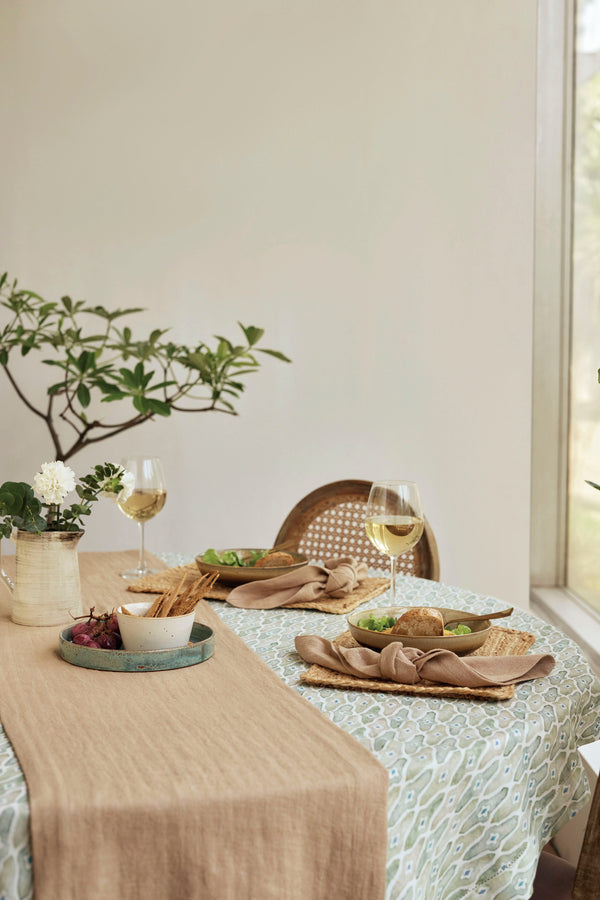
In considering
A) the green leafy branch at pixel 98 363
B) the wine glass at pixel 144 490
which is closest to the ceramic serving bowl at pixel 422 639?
the wine glass at pixel 144 490

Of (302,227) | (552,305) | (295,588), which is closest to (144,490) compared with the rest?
(295,588)

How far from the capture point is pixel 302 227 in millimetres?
2906

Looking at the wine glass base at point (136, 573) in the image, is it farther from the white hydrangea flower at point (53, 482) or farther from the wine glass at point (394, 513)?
the wine glass at point (394, 513)

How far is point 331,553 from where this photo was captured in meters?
2.14

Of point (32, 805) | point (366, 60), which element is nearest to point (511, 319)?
point (366, 60)

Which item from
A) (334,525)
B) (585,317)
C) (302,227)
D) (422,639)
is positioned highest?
(302,227)

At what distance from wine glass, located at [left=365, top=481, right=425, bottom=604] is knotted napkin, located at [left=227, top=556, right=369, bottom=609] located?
253mm

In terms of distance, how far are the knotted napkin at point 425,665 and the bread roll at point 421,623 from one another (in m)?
0.04

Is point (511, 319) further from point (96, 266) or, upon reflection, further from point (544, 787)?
point (544, 787)

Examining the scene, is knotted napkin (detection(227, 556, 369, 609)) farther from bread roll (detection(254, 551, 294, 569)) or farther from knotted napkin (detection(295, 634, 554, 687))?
knotted napkin (detection(295, 634, 554, 687))

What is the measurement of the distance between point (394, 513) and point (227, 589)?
0.43 meters

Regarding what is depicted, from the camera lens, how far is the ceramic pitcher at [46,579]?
1.15 metres

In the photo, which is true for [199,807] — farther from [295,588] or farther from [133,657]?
[295,588]

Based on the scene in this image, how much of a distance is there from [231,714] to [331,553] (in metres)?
1.28
